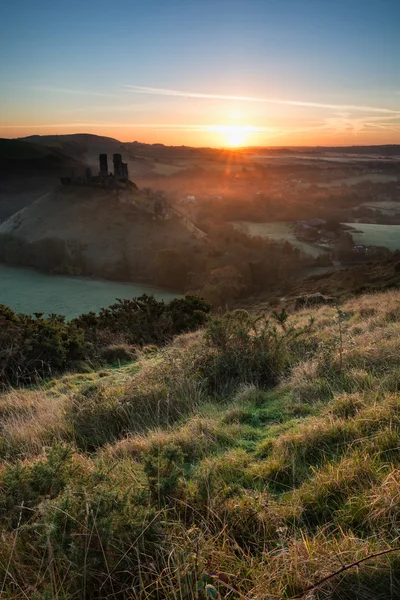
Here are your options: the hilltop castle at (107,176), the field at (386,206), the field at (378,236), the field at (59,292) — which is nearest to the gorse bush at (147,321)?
the field at (59,292)

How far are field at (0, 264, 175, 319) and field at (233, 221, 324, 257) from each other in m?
22.5

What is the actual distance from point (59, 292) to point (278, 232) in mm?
39246

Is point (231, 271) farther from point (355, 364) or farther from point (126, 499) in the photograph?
point (126, 499)

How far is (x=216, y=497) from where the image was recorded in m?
2.39

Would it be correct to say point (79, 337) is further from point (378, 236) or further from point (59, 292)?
point (378, 236)

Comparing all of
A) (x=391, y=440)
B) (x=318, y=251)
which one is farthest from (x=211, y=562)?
(x=318, y=251)

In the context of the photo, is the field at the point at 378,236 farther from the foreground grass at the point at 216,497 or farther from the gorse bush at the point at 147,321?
the foreground grass at the point at 216,497

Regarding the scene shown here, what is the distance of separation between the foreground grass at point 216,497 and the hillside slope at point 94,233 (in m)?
42.3

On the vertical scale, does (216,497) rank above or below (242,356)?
above

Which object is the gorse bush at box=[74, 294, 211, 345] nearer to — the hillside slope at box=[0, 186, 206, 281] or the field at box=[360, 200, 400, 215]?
the hillside slope at box=[0, 186, 206, 281]

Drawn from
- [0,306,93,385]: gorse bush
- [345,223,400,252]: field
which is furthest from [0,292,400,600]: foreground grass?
[345,223,400,252]: field

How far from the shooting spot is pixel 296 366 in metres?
5.22

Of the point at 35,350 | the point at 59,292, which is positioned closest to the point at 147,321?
the point at 35,350

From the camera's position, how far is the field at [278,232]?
54.0m
